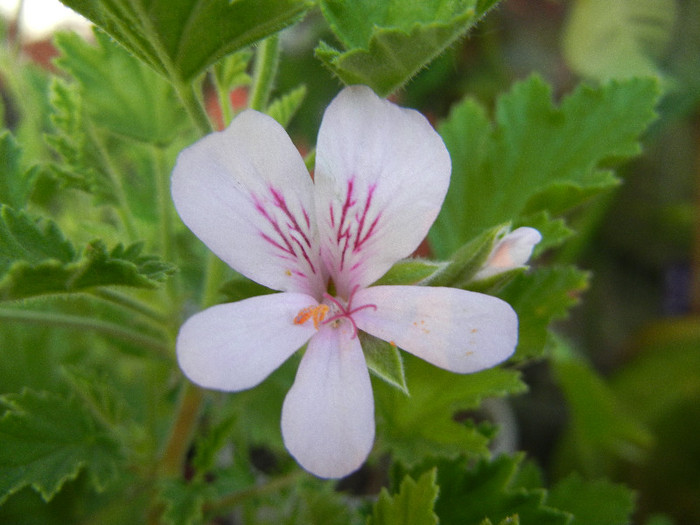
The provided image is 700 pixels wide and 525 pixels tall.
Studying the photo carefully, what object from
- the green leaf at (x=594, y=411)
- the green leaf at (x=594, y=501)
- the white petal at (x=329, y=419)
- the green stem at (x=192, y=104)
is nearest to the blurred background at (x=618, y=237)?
the green leaf at (x=594, y=411)

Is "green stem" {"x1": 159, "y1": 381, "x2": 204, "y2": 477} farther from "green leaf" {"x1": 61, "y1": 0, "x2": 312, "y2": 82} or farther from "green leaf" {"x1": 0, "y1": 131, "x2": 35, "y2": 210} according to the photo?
"green leaf" {"x1": 61, "y1": 0, "x2": 312, "y2": 82}

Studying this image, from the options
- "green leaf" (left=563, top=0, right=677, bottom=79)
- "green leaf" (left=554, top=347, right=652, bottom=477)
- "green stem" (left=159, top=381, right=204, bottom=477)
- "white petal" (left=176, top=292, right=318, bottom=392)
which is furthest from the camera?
"green leaf" (left=563, top=0, right=677, bottom=79)

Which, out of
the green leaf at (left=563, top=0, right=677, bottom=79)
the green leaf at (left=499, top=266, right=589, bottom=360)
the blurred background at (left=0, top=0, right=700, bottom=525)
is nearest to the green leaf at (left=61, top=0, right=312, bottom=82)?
the green leaf at (left=499, top=266, right=589, bottom=360)

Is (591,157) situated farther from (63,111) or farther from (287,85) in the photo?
(287,85)

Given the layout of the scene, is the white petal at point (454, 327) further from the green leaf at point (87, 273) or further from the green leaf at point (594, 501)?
the green leaf at point (594, 501)

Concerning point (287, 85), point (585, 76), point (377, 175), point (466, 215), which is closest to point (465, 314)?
point (377, 175)

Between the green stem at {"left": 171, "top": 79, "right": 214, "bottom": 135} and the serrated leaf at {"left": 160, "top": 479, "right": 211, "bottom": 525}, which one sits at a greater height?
the green stem at {"left": 171, "top": 79, "right": 214, "bottom": 135}

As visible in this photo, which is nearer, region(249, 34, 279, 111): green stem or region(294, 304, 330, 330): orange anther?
region(294, 304, 330, 330): orange anther
